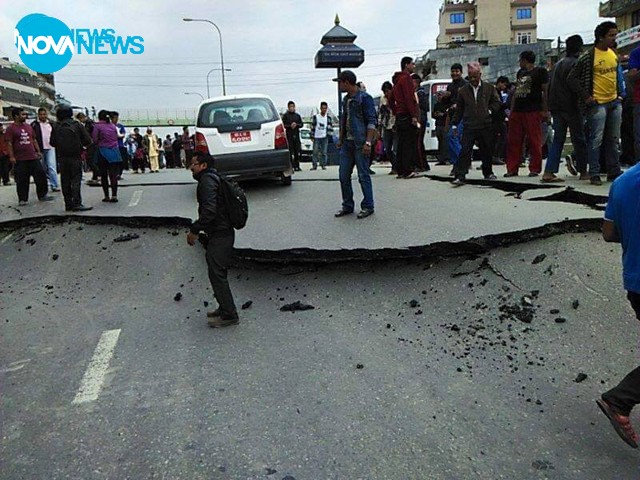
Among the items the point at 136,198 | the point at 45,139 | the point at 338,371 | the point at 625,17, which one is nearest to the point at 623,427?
the point at 338,371

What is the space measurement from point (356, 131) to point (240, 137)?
335 cm

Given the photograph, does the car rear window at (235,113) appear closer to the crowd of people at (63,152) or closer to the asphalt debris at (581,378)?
the crowd of people at (63,152)

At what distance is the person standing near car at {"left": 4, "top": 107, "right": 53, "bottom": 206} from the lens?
932 cm

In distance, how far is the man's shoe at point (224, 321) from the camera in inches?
183

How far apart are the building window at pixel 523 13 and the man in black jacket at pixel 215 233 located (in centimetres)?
8457

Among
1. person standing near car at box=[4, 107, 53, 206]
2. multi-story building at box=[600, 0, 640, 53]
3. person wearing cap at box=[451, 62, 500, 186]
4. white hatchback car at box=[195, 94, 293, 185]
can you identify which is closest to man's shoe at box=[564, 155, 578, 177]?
person wearing cap at box=[451, 62, 500, 186]

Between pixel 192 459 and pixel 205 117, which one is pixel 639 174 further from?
pixel 205 117

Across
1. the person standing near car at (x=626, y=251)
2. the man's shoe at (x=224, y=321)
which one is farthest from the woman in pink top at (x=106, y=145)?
the person standing near car at (x=626, y=251)

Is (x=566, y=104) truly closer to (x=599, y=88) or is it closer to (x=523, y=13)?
(x=599, y=88)

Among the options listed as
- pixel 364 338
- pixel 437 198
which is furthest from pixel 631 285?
pixel 437 198

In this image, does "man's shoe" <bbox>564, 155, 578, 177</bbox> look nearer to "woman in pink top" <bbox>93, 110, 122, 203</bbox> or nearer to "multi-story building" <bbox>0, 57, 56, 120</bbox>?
"woman in pink top" <bbox>93, 110, 122, 203</bbox>

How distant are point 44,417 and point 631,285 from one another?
3345 millimetres

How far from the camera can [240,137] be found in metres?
9.26

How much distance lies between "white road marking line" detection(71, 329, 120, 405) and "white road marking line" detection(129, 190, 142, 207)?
4.77m
